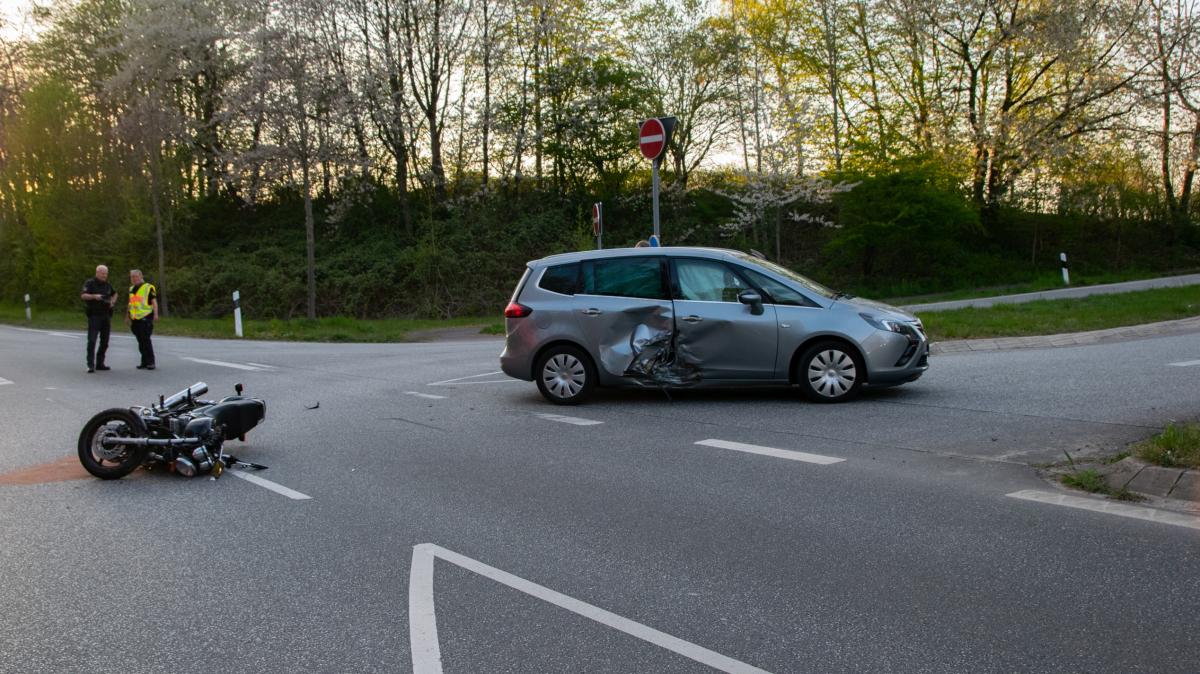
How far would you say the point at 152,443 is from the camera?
699 centimetres

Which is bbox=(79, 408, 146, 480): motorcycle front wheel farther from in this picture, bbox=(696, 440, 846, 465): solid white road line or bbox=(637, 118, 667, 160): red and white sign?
bbox=(637, 118, 667, 160): red and white sign

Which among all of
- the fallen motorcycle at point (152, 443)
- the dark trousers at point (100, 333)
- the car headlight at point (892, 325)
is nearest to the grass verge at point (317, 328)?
the dark trousers at point (100, 333)

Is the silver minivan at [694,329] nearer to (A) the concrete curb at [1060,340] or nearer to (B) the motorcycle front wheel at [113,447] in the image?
(B) the motorcycle front wheel at [113,447]

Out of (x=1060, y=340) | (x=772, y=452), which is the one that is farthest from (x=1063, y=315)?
(x=772, y=452)

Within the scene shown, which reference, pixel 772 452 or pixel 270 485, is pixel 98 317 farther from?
pixel 772 452

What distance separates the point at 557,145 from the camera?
1351 inches

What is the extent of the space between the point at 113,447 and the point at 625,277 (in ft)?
17.3

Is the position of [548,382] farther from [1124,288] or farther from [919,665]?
[1124,288]

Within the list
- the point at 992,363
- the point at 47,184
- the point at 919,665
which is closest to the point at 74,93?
the point at 47,184

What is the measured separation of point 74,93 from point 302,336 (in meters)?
21.1

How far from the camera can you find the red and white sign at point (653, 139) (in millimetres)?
13125

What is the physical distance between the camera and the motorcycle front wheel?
693 cm

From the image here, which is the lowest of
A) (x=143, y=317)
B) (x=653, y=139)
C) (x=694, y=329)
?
(x=694, y=329)

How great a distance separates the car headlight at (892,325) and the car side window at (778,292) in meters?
0.58
